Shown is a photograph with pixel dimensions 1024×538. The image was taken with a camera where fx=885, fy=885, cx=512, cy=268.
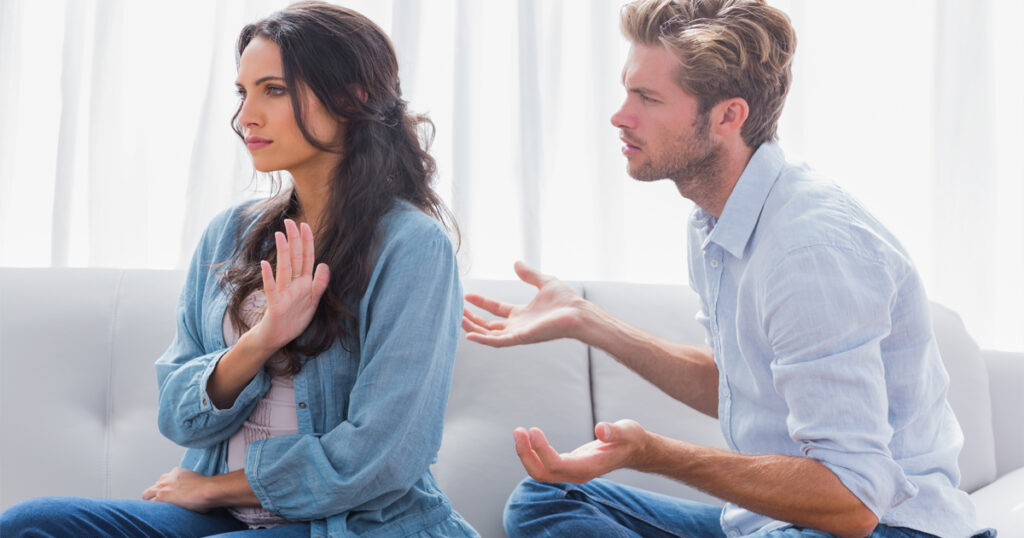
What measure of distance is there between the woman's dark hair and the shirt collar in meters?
0.46

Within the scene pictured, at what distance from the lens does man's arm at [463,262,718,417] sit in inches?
58.5

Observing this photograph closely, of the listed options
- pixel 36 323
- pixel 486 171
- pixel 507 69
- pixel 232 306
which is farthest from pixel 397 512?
pixel 507 69

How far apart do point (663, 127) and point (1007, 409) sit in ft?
3.77

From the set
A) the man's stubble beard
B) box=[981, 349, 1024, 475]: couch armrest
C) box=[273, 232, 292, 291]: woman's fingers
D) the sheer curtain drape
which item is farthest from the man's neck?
box=[981, 349, 1024, 475]: couch armrest

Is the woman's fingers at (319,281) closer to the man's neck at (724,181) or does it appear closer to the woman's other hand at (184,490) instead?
the woman's other hand at (184,490)

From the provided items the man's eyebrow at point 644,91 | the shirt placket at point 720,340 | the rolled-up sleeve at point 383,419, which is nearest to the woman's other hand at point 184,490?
the rolled-up sleeve at point 383,419

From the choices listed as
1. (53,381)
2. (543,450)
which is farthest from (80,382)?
(543,450)

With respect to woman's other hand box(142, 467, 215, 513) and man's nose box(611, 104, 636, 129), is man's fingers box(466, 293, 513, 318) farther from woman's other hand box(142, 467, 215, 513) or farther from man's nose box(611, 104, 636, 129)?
woman's other hand box(142, 467, 215, 513)

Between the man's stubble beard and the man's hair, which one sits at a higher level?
the man's hair

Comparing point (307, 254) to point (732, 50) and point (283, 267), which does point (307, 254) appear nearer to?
point (283, 267)

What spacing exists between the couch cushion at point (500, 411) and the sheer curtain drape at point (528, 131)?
27 cm

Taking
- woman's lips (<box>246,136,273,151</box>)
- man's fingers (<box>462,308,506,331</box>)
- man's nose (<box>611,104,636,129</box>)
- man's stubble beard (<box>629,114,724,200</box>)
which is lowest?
man's fingers (<box>462,308,506,331</box>)

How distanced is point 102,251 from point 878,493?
170cm

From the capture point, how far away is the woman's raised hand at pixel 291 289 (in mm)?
1228
